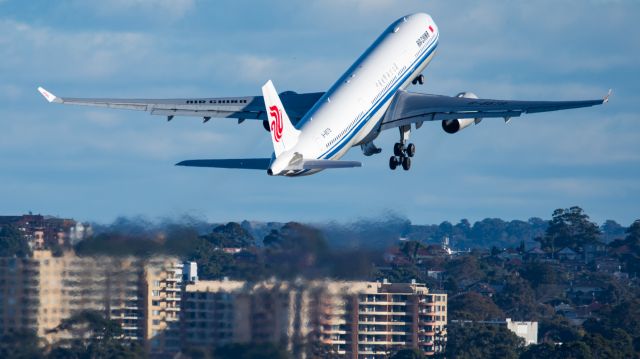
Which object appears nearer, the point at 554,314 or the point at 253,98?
the point at 253,98

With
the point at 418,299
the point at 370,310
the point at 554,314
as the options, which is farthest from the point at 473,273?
the point at 370,310

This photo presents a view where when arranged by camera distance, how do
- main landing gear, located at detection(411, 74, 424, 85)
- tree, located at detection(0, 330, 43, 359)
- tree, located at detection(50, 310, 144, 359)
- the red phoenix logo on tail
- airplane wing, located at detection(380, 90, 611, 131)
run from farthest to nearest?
main landing gear, located at detection(411, 74, 424, 85) < airplane wing, located at detection(380, 90, 611, 131) < the red phoenix logo on tail < tree, located at detection(50, 310, 144, 359) < tree, located at detection(0, 330, 43, 359)

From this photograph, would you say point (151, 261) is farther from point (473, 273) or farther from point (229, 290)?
point (473, 273)

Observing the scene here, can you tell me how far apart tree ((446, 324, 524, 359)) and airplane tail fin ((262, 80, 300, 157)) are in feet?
96.1

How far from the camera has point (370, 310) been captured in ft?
244

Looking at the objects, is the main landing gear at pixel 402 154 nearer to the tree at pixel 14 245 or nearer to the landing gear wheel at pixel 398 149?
the landing gear wheel at pixel 398 149

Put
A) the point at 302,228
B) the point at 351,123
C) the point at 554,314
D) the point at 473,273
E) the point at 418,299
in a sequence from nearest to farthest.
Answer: the point at 302,228 → the point at 351,123 → the point at 418,299 → the point at 554,314 → the point at 473,273

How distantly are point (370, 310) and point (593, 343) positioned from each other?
118 feet

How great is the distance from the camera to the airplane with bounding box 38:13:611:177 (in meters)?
78.1

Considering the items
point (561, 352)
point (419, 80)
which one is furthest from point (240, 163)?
point (561, 352)

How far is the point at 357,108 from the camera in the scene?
85312 mm

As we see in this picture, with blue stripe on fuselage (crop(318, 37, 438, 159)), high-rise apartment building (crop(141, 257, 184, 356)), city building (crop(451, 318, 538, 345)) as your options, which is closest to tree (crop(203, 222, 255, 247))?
high-rise apartment building (crop(141, 257, 184, 356))

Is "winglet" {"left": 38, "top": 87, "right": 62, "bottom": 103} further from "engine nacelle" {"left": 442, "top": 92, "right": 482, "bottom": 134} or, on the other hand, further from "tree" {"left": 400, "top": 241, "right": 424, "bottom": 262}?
"tree" {"left": 400, "top": 241, "right": 424, "bottom": 262}

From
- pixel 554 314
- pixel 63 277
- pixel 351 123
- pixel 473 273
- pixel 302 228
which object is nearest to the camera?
pixel 63 277
